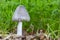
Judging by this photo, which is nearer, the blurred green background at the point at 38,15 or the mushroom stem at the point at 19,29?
the mushroom stem at the point at 19,29

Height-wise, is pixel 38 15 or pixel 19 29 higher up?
pixel 38 15

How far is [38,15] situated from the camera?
3646 millimetres

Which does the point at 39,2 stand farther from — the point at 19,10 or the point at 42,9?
the point at 19,10

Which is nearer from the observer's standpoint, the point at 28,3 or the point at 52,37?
the point at 52,37

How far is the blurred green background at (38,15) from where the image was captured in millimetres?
3518

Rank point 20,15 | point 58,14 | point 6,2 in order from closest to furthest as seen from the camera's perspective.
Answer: point 20,15 → point 58,14 → point 6,2

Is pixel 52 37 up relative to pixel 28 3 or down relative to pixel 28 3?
down

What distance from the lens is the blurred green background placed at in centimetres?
352

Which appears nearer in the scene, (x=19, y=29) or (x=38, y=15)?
(x=19, y=29)

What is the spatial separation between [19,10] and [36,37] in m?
0.45

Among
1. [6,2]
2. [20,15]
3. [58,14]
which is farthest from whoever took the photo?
[6,2]

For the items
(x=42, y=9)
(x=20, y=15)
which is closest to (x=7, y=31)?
(x=20, y=15)

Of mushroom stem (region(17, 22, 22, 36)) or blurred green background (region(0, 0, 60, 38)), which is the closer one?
mushroom stem (region(17, 22, 22, 36))

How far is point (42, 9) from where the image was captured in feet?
11.9
